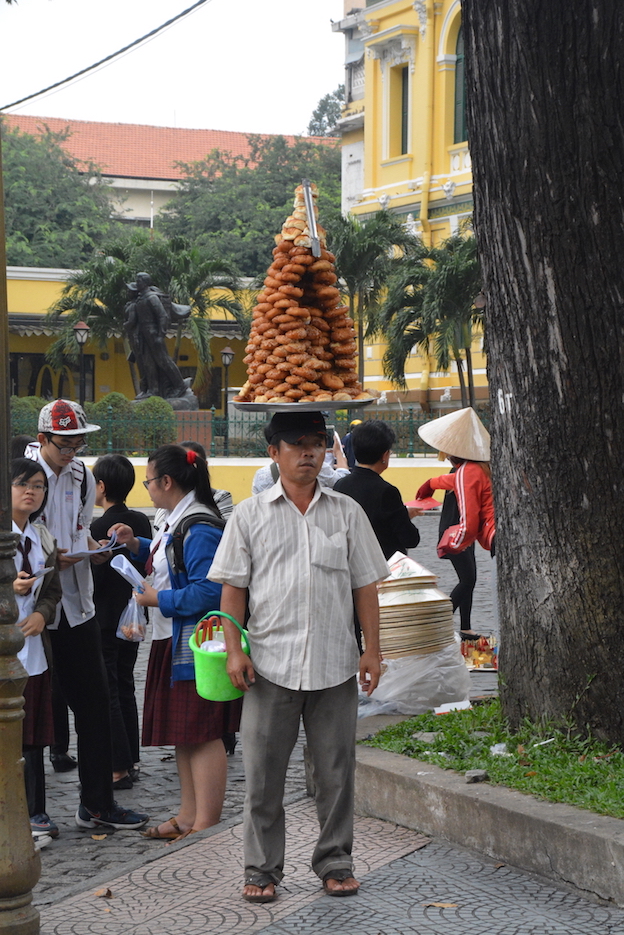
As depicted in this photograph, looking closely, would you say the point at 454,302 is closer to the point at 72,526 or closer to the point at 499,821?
the point at 72,526

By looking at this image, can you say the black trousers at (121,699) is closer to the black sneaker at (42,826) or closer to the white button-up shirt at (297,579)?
the black sneaker at (42,826)

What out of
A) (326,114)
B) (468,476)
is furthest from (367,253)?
(326,114)

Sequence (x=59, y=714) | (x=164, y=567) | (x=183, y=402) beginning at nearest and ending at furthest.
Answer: (x=164, y=567)
(x=59, y=714)
(x=183, y=402)

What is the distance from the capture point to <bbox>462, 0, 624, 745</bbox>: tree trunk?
480 centimetres

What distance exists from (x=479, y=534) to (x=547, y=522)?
2.74 meters

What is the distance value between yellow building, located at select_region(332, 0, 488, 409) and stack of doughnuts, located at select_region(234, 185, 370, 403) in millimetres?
27637

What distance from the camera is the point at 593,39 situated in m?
4.80

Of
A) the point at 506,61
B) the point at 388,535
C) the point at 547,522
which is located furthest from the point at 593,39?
the point at 388,535

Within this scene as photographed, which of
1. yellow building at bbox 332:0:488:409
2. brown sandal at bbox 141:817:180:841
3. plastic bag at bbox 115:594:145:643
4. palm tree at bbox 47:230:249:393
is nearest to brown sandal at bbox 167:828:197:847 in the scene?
brown sandal at bbox 141:817:180:841

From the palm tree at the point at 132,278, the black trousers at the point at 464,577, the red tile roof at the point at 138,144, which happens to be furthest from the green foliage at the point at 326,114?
the black trousers at the point at 464,577

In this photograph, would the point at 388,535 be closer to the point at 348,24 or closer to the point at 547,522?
the point at 547,522

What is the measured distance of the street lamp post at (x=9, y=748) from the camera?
11.7 feet

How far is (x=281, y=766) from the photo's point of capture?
13.4ft

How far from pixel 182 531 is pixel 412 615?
5.77 ft
